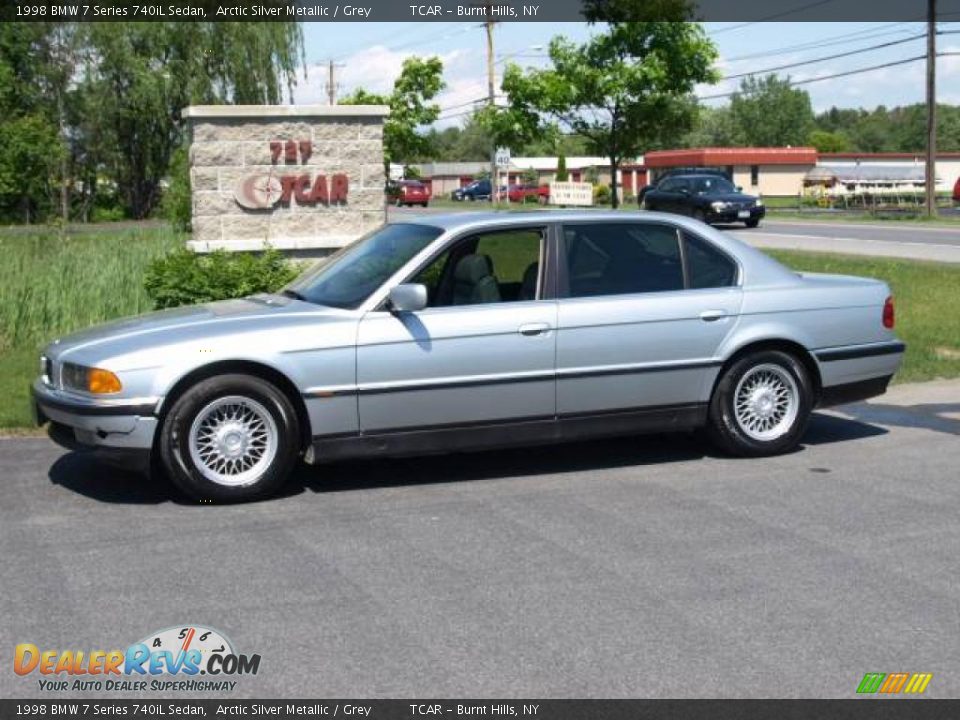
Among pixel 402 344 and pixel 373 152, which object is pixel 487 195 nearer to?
pixel 373 152

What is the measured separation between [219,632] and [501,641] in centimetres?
109

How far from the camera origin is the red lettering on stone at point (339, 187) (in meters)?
14.1

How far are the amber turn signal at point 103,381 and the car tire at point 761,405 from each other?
3.59m

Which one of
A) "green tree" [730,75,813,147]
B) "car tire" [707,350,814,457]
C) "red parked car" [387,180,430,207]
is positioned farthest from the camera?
"green tree" [730,75,813,147]

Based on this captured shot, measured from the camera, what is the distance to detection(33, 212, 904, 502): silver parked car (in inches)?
288

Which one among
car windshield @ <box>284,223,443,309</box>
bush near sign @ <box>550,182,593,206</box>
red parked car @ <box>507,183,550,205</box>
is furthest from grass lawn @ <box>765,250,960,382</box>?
red parked car @ <box>507,183,550,205</box>

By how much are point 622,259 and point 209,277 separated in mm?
5355

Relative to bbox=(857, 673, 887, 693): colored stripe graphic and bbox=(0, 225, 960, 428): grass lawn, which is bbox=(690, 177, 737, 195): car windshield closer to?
bbox=(0, 225, 960, 428): grass lawn

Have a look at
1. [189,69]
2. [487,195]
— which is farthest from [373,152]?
[487,195]

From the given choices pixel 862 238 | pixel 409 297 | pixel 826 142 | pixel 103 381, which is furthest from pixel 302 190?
pixel 826 142

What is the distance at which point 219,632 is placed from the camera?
5172mm

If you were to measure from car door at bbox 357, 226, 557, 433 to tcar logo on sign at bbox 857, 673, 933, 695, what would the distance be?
11.2ft

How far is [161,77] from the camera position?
143 ft

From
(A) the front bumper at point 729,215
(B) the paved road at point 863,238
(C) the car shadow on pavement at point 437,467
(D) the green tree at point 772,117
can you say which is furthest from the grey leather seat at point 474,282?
(D) the green tree at point 772,117
